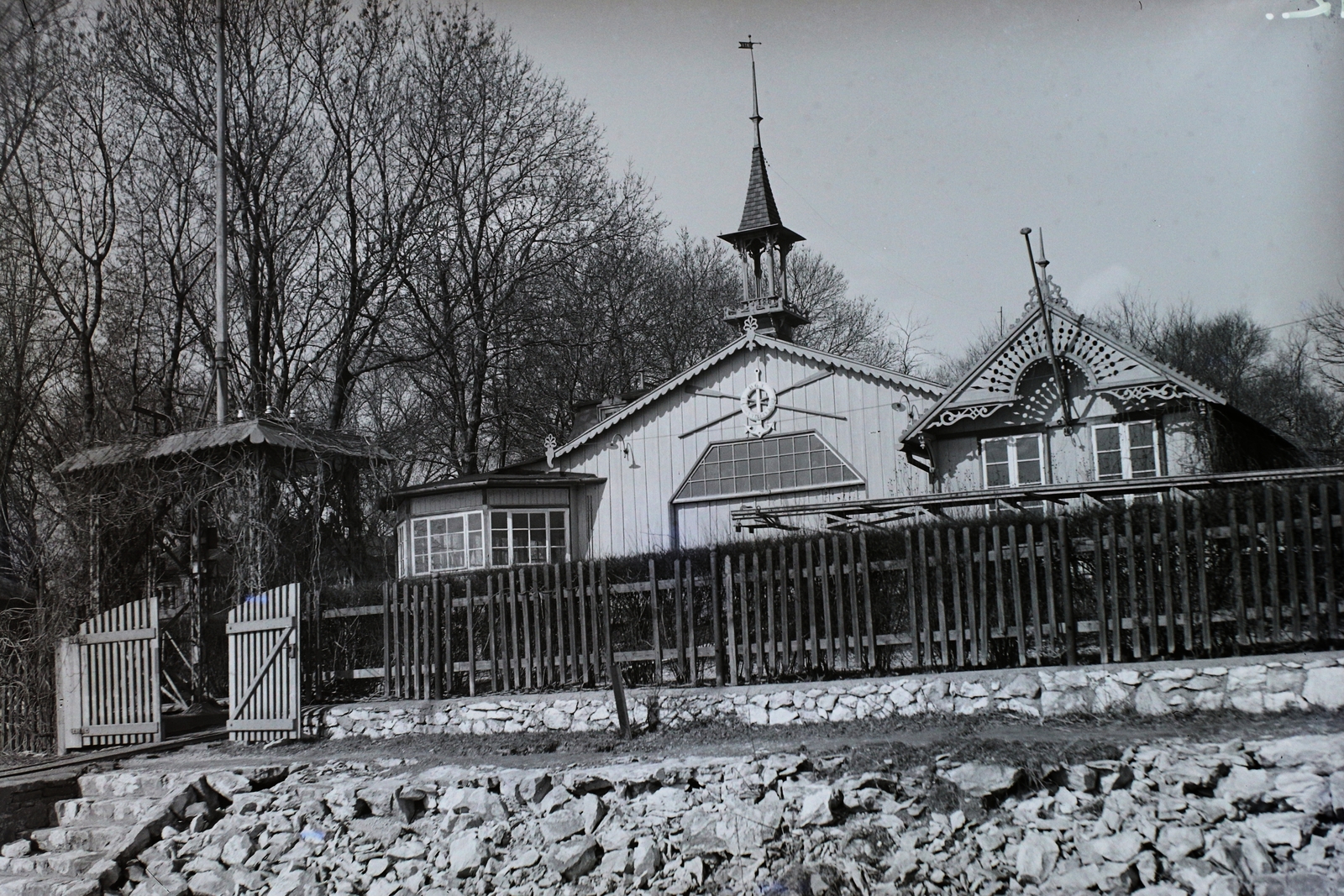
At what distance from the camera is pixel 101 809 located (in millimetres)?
11906

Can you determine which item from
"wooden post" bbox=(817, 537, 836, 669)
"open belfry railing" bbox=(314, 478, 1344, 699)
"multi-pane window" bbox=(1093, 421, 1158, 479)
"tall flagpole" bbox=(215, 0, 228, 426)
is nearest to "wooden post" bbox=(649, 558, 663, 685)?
"open belfry railing" bbox=(314, 478, 1344, 699)

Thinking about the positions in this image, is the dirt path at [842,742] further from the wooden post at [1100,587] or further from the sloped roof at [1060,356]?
the sloped roof at [1060,356]

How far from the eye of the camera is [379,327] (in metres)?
25.9

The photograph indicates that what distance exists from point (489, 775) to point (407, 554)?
42.4 feet

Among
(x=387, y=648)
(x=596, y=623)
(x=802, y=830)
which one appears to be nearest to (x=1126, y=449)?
(x=596, y=623)

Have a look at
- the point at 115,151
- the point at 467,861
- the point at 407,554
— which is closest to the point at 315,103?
the point at 115,151

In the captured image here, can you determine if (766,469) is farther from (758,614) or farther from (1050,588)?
(1050,588)

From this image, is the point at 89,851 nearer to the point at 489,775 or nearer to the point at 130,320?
the point at 489,775

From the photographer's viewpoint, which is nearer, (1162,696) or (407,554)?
(1162,696)

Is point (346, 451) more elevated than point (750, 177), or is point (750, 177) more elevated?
point (750, 177)

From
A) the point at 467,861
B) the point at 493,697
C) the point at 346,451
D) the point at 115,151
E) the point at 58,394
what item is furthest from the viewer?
the point at 115,151

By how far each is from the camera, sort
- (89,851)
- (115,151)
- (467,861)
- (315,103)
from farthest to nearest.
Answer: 1. (315,103)
2. (115,151)
3. (89,851)
4. (467,861)

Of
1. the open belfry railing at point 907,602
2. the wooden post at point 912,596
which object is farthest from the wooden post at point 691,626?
the wooden post at point 912,596

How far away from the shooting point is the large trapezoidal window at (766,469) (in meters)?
20.9
